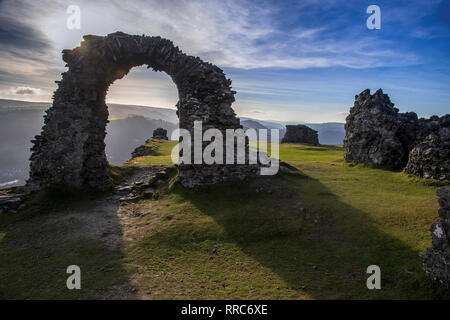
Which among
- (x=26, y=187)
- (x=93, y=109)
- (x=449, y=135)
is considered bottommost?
(x=26, y=187)

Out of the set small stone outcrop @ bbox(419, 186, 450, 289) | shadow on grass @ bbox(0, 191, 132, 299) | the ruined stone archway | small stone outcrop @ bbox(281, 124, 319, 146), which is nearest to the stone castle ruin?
small stone outcrop @ bbox(419, 186, 450, 289)

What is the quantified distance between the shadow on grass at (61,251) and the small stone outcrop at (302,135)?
46956 millimetres

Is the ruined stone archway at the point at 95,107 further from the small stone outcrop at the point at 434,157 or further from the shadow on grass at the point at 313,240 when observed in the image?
the small stone outcrop at the point at 434,157

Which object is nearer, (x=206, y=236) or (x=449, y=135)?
(x=206, y=236)

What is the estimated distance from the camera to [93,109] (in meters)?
13.6

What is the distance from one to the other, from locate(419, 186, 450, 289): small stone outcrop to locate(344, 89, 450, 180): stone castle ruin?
366 inches

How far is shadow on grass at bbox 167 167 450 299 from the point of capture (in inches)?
225

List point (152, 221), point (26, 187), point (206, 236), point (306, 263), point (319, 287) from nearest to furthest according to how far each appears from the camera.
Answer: point (319, 287), point (306, 263), point (206, 236), point (152, 221), point (26, 187)

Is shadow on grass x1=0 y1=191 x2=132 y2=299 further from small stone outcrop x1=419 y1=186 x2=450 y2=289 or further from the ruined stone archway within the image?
small stone outcrop x1=419 y1=186 x2=450 y2=289

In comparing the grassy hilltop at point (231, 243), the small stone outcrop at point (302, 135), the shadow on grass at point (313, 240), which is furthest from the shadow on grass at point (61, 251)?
the small stone outcrop at point (302, 135)

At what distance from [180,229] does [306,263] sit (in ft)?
14.9
